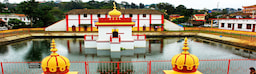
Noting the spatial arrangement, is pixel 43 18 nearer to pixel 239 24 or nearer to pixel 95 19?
pixel 95 19

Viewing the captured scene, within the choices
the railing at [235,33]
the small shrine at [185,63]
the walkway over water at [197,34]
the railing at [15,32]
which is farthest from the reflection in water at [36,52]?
the railing at [235,33]

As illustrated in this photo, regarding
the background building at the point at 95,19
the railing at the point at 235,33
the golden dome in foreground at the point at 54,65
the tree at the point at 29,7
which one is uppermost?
the tree at the point at 29,7

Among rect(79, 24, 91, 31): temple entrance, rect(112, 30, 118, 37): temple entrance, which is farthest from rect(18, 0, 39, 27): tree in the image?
rect(112, 30, 118, 37): temple entrance

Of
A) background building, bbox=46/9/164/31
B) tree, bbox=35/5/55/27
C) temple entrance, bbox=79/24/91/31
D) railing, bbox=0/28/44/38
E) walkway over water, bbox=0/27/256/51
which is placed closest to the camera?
walkway over water, bbox=0/27/256/51

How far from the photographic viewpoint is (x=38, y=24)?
4262 centimetres

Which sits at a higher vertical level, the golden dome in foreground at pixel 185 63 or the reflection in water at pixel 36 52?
the golden dome in foreground at pixel 185 63

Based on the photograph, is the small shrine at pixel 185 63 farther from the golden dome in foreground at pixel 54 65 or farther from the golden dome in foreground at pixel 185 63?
the golden dome in foreground at pixel 54 65

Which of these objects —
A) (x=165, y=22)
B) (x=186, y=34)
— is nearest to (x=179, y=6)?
(x=165, y=22)

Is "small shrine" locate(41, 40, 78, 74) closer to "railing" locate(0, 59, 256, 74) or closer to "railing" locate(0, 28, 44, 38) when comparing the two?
"railing" locate(0, 59, 256, 74)

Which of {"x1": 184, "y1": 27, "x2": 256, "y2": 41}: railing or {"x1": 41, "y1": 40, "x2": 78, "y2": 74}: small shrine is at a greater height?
{"x1": 184, "y1": 27, "x2": 256, "y2": 41}: railing

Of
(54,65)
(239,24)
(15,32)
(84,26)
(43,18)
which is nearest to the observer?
(54,65)

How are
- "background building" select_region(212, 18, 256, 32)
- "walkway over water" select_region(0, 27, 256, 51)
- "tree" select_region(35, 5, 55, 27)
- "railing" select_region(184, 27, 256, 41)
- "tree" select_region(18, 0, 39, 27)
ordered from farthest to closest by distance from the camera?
"tree" select_region(35, 5, 55, 27) < "tree" select_region(18, 0, 39, 27) < "background building" select_region(212, 18, 256, 32) < "walkway over water" select_region(0, 27, 256, 51) < "railing" select_region(184, 27, 256, 41)

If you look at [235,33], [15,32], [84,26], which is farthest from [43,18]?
[235,33]

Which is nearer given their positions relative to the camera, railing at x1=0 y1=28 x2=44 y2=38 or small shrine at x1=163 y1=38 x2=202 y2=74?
small shrine at x1=163 y1=38 x2=202 y2=74
